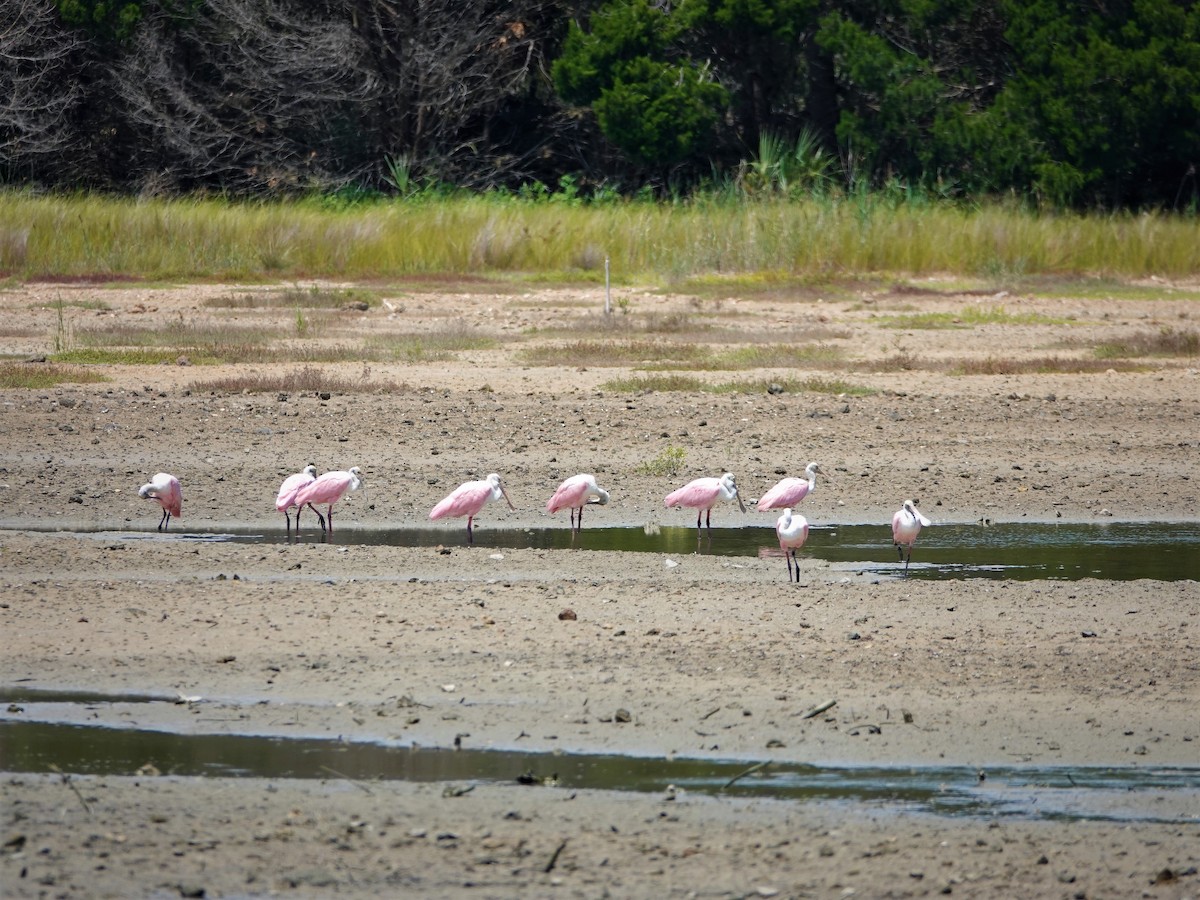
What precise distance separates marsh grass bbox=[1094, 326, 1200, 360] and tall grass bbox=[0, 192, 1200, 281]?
18.8ft

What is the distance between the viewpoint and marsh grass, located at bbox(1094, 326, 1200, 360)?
1788cm

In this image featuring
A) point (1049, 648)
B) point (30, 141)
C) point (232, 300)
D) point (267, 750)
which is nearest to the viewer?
point (267, 750)

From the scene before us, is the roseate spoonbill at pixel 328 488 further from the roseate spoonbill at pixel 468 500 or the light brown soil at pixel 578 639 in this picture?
the roseate spoonbill at pixel 468 500

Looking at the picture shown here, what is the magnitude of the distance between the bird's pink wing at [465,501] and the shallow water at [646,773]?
373cm

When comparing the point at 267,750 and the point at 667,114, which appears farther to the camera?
the point at 667,114

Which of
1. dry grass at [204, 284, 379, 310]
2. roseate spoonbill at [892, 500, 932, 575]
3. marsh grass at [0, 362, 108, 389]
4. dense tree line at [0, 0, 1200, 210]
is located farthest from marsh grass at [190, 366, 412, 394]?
dense tree line at [0, 0, 1200, 210]

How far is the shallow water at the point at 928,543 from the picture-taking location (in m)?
9.63

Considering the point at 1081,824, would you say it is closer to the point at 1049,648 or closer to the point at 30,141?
the point at 1049,648

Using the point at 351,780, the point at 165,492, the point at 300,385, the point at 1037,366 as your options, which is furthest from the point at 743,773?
the point at 1037,366

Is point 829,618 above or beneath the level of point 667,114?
beneath

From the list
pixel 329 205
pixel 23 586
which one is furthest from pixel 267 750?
pixel 329 205

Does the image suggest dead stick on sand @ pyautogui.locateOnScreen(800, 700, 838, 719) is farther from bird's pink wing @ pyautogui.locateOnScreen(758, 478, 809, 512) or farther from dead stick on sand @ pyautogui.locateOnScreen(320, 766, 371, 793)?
bird's pink wing @ pyautogui.locateOnScreen(758, 478, 809, 512)

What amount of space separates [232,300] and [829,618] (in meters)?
14.7

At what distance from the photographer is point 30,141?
107ft
